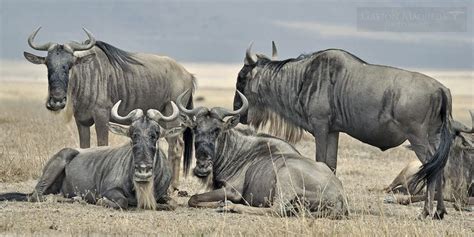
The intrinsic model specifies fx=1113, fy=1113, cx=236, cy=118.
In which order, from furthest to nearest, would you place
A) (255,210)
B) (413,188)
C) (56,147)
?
(56,147) → (413,188) → (255,210)

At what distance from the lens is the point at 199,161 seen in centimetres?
1140

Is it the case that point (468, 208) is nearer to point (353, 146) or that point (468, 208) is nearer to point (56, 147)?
point (56, 147)

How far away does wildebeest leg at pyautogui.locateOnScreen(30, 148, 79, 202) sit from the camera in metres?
12.0

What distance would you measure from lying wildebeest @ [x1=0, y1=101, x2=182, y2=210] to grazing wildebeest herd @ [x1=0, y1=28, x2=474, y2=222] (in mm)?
13

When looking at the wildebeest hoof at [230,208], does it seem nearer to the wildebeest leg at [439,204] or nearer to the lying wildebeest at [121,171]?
the lying wildebeest at [121,171]

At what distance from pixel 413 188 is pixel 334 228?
15.9ft

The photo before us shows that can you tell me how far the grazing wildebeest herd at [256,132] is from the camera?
435 inches

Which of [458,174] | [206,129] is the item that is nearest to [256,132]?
[206,129]

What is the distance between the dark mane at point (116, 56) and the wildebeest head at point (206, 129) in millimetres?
2514

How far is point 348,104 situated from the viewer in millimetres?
12367

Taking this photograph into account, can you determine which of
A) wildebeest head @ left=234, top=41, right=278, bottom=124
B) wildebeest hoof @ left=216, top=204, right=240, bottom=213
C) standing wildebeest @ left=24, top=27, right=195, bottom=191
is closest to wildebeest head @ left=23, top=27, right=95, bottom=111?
standing wildebeest @ left=24, top=27, right=195, bottom=191

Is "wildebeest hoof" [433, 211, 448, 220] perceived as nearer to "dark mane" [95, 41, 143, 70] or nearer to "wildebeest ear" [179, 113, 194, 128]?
"wildebeest ear" [179, 113, 194, 128]

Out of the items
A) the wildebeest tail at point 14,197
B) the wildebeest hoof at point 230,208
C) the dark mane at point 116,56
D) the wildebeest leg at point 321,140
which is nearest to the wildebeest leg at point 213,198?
the wildebeest hoof at point 230,208


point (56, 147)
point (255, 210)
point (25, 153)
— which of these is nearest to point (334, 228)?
point (255, 210)
